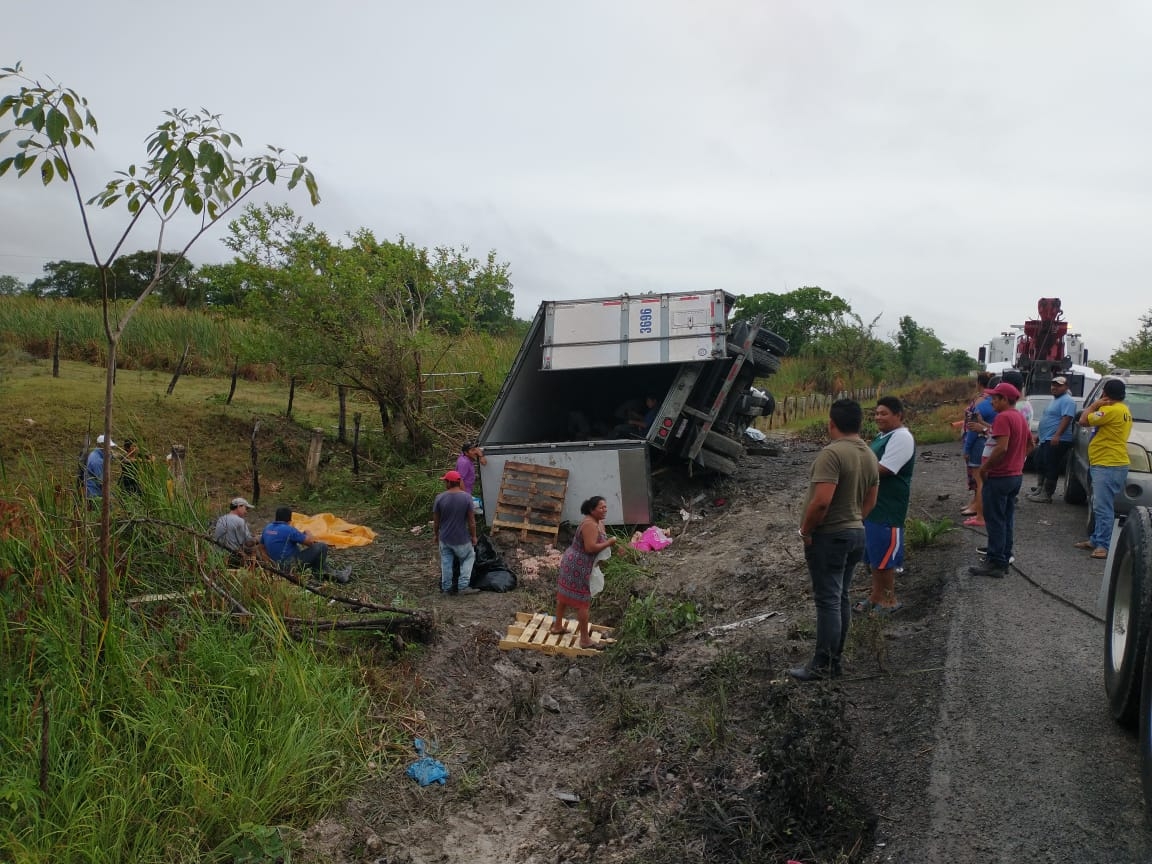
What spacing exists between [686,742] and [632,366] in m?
6.72

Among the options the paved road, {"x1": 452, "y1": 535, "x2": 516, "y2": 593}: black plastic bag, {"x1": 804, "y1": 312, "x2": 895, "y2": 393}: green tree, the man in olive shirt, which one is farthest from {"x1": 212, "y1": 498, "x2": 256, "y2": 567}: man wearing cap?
{"x1": 804, "y1": 312, "x2": 895, "y2": 393}: green tree

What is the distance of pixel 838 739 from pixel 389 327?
11069 mm

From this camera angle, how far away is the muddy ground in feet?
12.2

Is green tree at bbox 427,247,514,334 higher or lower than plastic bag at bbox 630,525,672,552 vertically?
higher

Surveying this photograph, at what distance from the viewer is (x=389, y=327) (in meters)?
13.8

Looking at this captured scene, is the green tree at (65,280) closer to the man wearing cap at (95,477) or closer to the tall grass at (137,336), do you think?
the tall grass at (137,336)

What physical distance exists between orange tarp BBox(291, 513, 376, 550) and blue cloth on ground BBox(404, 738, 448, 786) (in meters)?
5.38

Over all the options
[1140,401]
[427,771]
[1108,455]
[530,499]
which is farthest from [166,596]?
[1140,401]

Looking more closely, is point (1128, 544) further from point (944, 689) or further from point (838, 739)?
point (838, 739)

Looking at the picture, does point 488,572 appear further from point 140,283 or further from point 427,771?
point 140,283

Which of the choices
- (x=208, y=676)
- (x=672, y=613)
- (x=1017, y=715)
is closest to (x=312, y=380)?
(x=672, y=613)

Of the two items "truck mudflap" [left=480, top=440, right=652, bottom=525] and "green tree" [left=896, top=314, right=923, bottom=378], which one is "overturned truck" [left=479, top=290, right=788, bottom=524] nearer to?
"truck mudflap" [left=480, top=440, right=652, bottom=525]

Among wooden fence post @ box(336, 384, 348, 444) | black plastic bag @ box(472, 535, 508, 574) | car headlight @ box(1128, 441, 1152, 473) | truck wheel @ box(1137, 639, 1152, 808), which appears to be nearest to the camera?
truck wheel @ box(1137, 639, 1152, 808)

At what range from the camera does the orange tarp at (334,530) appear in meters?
10.2
